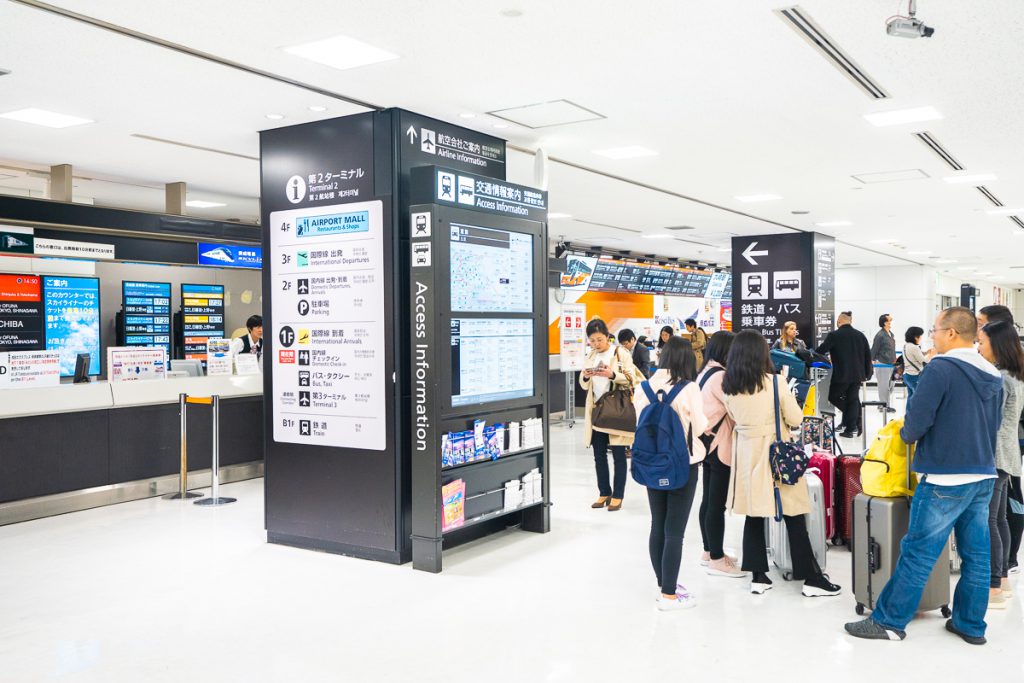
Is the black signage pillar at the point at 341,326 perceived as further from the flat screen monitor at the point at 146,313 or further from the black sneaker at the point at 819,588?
the flat screen monitor at the point at 146,313

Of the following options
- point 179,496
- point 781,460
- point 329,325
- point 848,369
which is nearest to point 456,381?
point 329,325

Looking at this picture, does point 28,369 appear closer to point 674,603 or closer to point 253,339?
point 253,339

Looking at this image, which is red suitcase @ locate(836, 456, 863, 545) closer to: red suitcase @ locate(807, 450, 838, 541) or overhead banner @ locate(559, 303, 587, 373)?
red suitcase @ locate(807, 450, 838, 541)

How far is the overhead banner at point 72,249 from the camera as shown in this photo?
7639mm

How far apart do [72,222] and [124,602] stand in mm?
4384

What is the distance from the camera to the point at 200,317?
1155 cm

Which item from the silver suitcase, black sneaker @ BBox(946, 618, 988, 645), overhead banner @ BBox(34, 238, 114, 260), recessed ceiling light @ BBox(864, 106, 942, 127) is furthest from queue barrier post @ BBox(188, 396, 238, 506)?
recessed ceiling light @ BBox(864, 106, 942, 127)

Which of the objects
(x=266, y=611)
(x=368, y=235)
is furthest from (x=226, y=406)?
(x=266, y=611)

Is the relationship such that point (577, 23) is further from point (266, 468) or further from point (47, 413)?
point (47, 413)

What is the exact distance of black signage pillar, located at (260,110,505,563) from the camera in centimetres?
533

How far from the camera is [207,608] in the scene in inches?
176

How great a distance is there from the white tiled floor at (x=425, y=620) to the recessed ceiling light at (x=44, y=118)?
2.94 m

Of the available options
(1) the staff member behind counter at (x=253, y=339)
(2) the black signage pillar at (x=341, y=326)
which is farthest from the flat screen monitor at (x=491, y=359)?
(1) the staff member behind counter at (x=253, y=339)

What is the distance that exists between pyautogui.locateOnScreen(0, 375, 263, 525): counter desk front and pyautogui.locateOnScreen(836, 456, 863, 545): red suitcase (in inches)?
214
